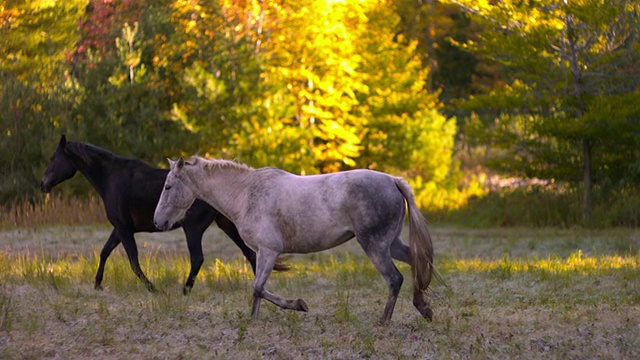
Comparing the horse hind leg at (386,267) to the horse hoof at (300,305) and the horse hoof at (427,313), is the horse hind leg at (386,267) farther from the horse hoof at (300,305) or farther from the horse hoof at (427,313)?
the horse hoof at (300,305)

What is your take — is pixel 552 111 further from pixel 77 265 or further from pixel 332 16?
pixel 77 265

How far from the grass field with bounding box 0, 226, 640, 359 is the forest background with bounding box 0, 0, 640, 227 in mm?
4841

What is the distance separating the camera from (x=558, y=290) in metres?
10.6

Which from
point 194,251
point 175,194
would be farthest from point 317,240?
point 194,251

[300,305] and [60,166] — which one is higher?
[60,166]

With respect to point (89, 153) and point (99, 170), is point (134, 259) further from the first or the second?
point (89, 153)

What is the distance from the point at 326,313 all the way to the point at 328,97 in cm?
1396

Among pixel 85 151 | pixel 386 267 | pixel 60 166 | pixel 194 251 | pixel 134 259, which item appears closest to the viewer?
pixel 386 267

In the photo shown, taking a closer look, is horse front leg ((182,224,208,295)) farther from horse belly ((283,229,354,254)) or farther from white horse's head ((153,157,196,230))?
horse belly ((283,229,354,254))

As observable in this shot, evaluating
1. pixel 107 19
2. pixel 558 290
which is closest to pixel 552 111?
pixel 558 290

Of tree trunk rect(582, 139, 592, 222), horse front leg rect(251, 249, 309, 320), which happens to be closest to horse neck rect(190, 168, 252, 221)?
horse front leg rect(251, 249, 309, 320)

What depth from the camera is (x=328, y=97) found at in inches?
907

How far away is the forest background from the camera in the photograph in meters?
18.5

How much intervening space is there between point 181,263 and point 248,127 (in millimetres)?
9094
